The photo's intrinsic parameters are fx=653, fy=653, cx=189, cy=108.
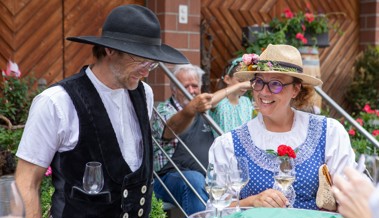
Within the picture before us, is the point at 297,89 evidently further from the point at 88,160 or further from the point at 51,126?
the point at 51,126

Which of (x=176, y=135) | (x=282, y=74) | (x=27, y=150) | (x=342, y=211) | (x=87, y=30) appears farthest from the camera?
(x=87, y=30)

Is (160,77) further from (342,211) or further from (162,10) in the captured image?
(342,211)

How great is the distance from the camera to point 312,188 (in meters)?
3.28

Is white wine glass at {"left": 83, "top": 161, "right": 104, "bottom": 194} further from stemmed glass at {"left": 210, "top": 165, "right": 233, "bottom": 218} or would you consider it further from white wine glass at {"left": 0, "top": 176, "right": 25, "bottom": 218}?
white wine glass at {"left": 0, "top": 176, "right": 25, "bottom": 218}

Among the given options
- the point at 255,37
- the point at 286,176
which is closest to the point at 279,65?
the point at 286,176

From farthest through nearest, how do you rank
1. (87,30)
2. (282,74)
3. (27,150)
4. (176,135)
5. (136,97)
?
(87,30) → (176,135) → (282,74) → (136,97) → (27,150)

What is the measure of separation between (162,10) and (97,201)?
382 cm

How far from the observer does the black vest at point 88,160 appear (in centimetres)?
283

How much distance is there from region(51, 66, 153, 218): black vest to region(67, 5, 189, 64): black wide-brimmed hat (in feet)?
0.67

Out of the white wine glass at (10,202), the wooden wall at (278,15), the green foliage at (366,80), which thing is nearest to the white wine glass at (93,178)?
the white wine glass at (10,202)

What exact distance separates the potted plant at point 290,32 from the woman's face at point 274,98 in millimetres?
3451

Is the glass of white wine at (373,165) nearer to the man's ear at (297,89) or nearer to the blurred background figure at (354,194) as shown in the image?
the blurred background figure at (354,194)

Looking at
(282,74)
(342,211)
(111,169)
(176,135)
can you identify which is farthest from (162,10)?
(342,211)

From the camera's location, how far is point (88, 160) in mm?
2844
